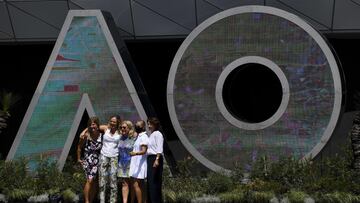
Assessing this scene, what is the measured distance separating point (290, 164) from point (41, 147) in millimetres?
6094

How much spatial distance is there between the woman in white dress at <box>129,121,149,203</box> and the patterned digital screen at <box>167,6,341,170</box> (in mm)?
3102

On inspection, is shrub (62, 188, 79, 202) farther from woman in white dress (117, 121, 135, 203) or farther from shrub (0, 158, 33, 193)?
woman in white dress (117, 121, 135, 203)

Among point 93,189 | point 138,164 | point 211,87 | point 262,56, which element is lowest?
point 93,189

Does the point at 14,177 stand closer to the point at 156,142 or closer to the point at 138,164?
the point at 138,164

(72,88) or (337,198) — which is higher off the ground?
(72,88)

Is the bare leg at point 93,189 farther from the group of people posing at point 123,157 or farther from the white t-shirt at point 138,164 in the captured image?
the white t-shirt at point 138,164

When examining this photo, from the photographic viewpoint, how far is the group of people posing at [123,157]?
12508mm

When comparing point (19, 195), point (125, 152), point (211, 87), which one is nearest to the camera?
point (125, 152)

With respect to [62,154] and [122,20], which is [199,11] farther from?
[62,154]

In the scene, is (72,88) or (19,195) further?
(72,88)

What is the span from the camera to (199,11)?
1853 centimetres

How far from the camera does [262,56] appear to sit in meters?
15.4

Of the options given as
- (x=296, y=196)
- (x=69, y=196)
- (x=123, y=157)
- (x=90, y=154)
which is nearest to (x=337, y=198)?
(x=296, y=196)

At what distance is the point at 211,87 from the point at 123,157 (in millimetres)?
3607
